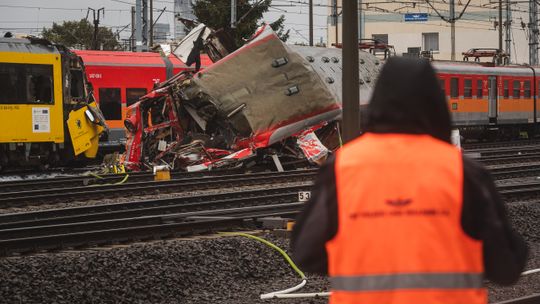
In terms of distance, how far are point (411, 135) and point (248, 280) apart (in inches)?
226

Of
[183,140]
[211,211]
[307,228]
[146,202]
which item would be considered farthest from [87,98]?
[307,228]

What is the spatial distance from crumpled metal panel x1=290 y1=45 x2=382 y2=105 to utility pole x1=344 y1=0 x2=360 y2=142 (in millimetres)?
11106

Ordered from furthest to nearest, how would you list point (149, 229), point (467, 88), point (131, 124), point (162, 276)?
point (467, 88)
point (131, 124)
point (149, 229)
point (162, 276)

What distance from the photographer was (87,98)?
2103cm

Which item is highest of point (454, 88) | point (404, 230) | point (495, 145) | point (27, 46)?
point (27, 46)

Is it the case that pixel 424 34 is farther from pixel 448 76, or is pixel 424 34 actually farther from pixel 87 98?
pixel 87 98

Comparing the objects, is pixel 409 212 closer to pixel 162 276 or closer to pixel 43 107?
pixel 162 276

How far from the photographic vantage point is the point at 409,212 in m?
2.48

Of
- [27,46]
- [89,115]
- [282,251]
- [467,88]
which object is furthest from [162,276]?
[467,88]

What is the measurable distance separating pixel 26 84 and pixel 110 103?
17.5ft

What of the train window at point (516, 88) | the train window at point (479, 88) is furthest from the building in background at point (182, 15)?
the train window at point (516, 88)

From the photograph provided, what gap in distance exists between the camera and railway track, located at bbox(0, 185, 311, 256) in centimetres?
911

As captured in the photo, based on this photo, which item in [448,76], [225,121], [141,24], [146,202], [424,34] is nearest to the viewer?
[146,202]

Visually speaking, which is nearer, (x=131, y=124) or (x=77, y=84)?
(x=131, y=124)
